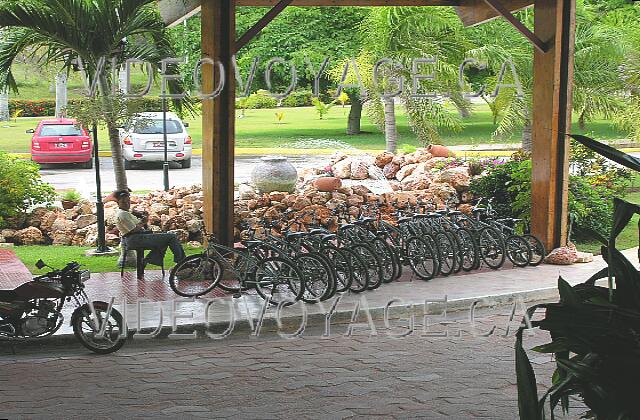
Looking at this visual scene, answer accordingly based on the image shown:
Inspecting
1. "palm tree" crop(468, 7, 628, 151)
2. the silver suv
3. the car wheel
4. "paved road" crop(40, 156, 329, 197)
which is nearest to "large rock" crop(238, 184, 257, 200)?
"paved road" crop(40, 156, 329, 197)

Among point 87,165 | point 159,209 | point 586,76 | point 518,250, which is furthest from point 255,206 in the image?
point 87,165

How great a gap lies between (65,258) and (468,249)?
6.16m

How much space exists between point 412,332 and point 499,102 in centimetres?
1564

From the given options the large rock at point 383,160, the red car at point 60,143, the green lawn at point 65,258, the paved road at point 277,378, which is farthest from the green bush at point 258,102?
the paved road at point 277,378

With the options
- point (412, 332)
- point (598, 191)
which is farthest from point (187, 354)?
point (598, 191)

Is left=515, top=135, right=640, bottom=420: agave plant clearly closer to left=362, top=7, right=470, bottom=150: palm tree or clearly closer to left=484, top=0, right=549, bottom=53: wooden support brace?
left=484, top=0, right=549, bottom=53: wooden support brace

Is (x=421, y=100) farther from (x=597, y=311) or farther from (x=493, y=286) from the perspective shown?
(x=597, y=311)

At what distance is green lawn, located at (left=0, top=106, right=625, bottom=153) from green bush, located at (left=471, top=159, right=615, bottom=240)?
18.6 meters

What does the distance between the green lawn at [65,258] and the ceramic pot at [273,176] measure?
3241 millimetres

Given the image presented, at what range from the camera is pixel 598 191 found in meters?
17.1

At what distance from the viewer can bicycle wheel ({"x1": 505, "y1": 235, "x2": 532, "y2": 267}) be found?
13.9 m

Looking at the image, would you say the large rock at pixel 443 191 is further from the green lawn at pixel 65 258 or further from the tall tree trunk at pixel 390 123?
the tall tree trunk at pixel 390 123

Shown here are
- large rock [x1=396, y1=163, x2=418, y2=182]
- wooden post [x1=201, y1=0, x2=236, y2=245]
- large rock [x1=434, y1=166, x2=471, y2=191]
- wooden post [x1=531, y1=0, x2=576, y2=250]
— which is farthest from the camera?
large rock [x1=396, y1=163, x2=418, y2=182]

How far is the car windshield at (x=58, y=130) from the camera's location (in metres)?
27.6
